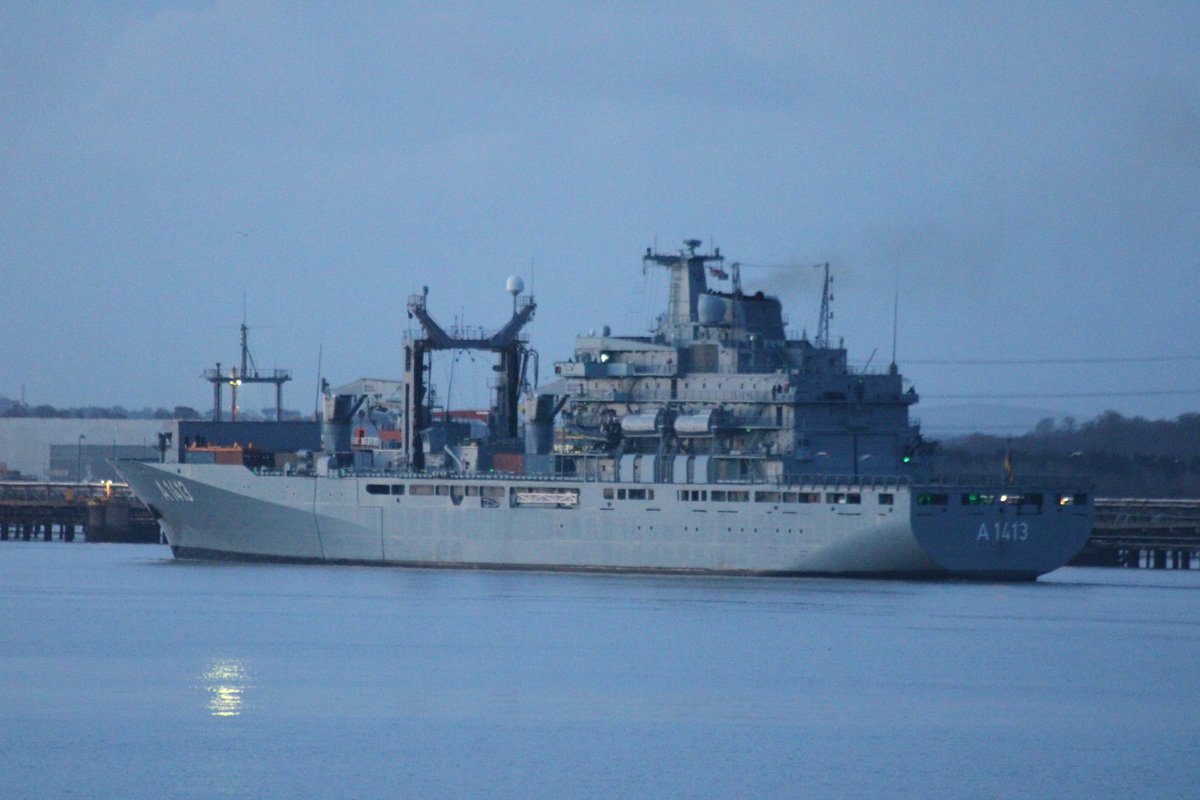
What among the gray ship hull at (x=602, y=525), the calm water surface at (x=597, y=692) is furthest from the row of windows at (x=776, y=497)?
the calm water surface at (x=597, y=692)

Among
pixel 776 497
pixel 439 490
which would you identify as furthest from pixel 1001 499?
pixel 439 490

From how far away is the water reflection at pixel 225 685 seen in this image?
3202cm

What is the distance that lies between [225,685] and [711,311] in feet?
89.8

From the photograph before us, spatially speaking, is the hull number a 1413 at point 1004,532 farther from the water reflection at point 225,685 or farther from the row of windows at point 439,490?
the water reflection at point 225,685

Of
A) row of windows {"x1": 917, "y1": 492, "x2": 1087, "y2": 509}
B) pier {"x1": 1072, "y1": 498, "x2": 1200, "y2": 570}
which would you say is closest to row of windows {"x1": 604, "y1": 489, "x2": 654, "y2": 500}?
row of windows {"x1": 917, "y1": 492, "x2": 1087, "y2": 509}

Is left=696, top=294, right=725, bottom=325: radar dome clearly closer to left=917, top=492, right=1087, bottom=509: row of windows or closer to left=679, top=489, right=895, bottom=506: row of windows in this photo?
left=679, top=489, right=895, bottom=506: row of windows

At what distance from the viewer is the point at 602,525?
57500 mm

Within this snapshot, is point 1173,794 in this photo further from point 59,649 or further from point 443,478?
point 443,478

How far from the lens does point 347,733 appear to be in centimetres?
3003

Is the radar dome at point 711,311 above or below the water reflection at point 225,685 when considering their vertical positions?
above

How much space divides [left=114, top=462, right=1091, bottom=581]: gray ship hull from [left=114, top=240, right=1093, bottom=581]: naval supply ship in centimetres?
6

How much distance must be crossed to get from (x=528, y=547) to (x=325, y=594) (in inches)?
325

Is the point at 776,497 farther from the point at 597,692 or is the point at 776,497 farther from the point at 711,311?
the point at 597,692

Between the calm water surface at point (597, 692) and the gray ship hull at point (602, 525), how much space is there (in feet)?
4.78
